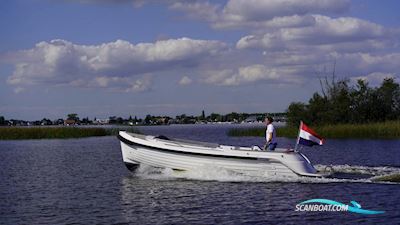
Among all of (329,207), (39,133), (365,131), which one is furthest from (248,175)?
(39,133)

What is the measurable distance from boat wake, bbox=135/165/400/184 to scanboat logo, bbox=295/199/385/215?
3.10 metres

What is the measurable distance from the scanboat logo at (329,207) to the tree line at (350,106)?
46.6 metres

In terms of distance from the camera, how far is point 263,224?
13.9 metres

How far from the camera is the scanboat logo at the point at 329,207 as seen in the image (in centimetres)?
1538

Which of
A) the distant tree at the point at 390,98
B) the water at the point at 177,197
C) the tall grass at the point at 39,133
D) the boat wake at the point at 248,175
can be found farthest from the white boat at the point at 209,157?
the distant tree at the point at 390,98

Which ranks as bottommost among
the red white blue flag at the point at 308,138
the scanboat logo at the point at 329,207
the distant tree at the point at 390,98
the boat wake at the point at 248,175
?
the scanboat logo at the point at 329,207

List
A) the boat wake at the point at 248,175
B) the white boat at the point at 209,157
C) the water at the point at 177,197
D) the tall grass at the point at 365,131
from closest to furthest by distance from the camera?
the water at the point at 177,197 → the boat wake at the point at 248,175 → the white boat at the point at 209,157 → the tall grass at the point at 365,131

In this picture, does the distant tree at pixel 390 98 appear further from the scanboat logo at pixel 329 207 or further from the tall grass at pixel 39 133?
the scanboat logo at pixel 329 207

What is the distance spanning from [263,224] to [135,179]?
916 centimetres

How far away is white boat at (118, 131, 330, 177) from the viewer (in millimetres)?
19984

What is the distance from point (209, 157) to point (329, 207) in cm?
599

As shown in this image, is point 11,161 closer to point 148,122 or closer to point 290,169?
point 290,169

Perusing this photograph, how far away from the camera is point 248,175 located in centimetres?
2048

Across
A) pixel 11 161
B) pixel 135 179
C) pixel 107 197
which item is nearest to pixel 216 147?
pixel 135 179
